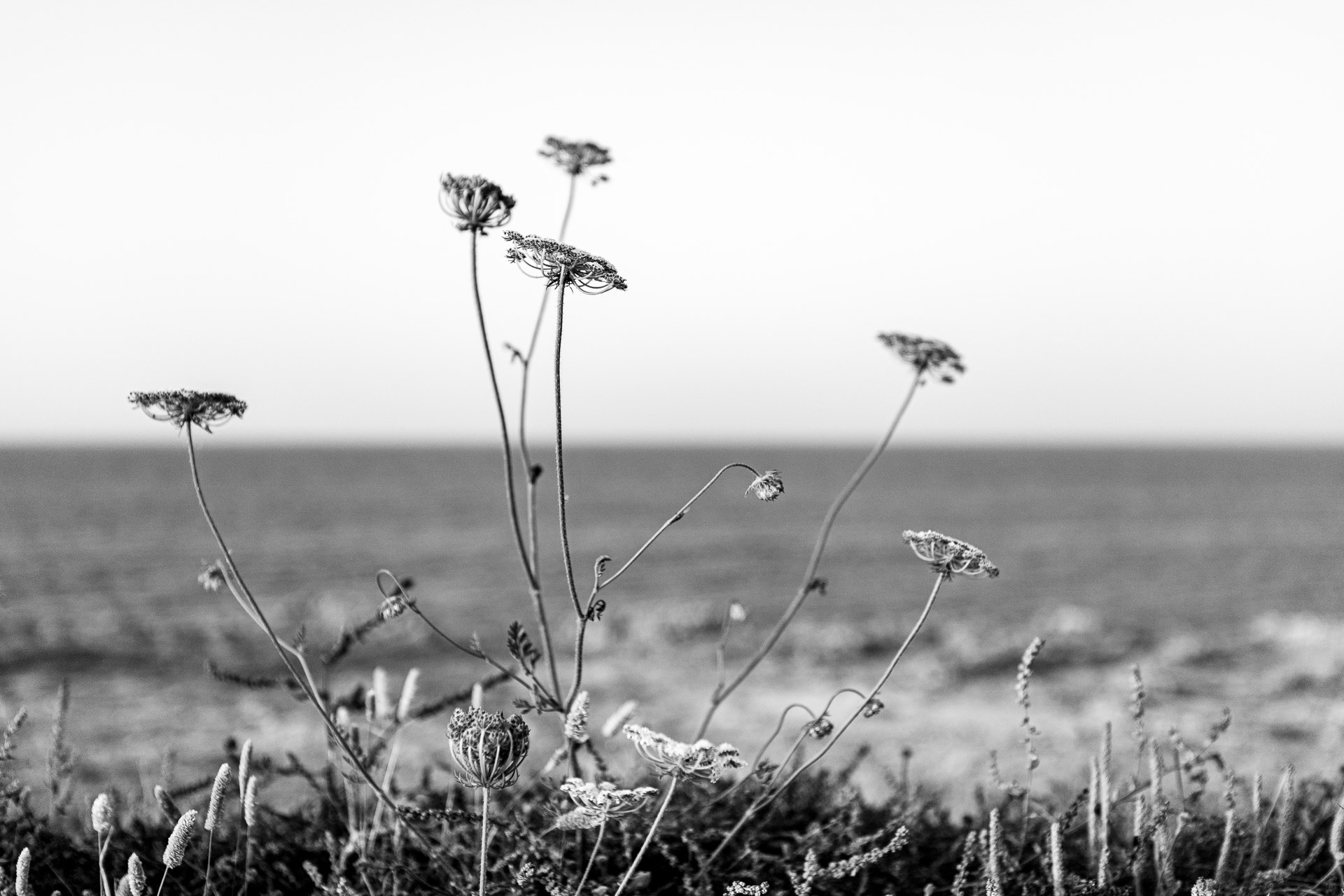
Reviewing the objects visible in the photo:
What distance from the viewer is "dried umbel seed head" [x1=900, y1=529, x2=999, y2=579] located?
6.56 feet

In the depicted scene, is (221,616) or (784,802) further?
(221,616)

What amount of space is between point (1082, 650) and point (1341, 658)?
399 centimetres

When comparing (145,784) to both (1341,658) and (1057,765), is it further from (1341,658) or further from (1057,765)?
(1341,658)

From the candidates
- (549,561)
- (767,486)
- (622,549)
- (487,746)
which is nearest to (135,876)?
(487,746)

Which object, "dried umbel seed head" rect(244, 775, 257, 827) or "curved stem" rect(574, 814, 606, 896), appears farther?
"dried umbel seed head" rect(244, 775, 257, 827)

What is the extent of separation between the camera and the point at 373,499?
74062 millimetres

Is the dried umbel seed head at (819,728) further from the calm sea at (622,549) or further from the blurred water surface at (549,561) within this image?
the calm sea at (622,549)

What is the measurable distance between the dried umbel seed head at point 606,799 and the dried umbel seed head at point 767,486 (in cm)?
57

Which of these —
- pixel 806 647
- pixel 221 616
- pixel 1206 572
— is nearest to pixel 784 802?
pixel 806 647

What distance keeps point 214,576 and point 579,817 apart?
3.82ft

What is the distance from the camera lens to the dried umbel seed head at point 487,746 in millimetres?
1705

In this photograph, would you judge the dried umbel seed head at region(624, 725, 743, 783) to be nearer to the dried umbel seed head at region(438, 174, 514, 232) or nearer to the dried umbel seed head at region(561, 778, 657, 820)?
the dried umbel seed head at region(561, 778, 657, 820)

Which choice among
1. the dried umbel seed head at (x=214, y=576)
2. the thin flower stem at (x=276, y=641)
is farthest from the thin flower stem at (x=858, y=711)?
the dried umbel seed head at (x=214, y=576)

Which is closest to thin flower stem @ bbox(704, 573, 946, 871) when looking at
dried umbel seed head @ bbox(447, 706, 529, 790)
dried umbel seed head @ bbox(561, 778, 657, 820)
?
dried umbel seed head @ bbox(561, 778, 657, 820)
